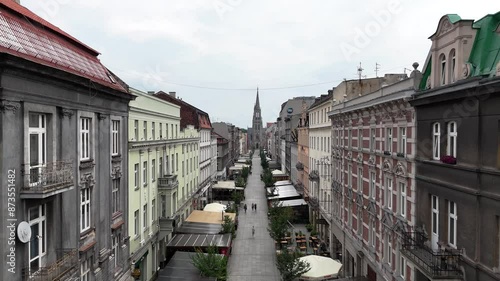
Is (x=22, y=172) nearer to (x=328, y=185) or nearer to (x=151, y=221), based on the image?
(x=151, y=221)

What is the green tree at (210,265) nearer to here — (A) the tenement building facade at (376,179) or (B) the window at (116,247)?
(B) the window at (116,247)

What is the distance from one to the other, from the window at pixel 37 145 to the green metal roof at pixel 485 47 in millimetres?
13623

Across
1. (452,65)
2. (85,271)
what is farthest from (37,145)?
(452,65)

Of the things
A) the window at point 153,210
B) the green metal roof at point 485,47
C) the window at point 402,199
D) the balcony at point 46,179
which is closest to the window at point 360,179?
the window at point 402,199

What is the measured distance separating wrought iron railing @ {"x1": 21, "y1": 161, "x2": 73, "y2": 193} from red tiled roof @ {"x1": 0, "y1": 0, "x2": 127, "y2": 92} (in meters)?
3.10

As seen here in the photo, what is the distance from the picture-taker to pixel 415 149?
17031 mm

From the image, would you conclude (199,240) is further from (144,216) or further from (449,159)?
(449,159)

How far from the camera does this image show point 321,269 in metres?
25.6

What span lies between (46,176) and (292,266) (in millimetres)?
17699

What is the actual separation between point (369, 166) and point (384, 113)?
13.4 ft

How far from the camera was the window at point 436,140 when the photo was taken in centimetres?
1513

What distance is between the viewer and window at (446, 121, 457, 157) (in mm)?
13812

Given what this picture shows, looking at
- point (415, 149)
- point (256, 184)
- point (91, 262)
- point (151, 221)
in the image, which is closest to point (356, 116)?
point (415, 149)

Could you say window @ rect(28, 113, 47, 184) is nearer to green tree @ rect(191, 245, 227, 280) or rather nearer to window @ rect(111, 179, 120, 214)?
window @ rect(111, 179, 120, 214)
